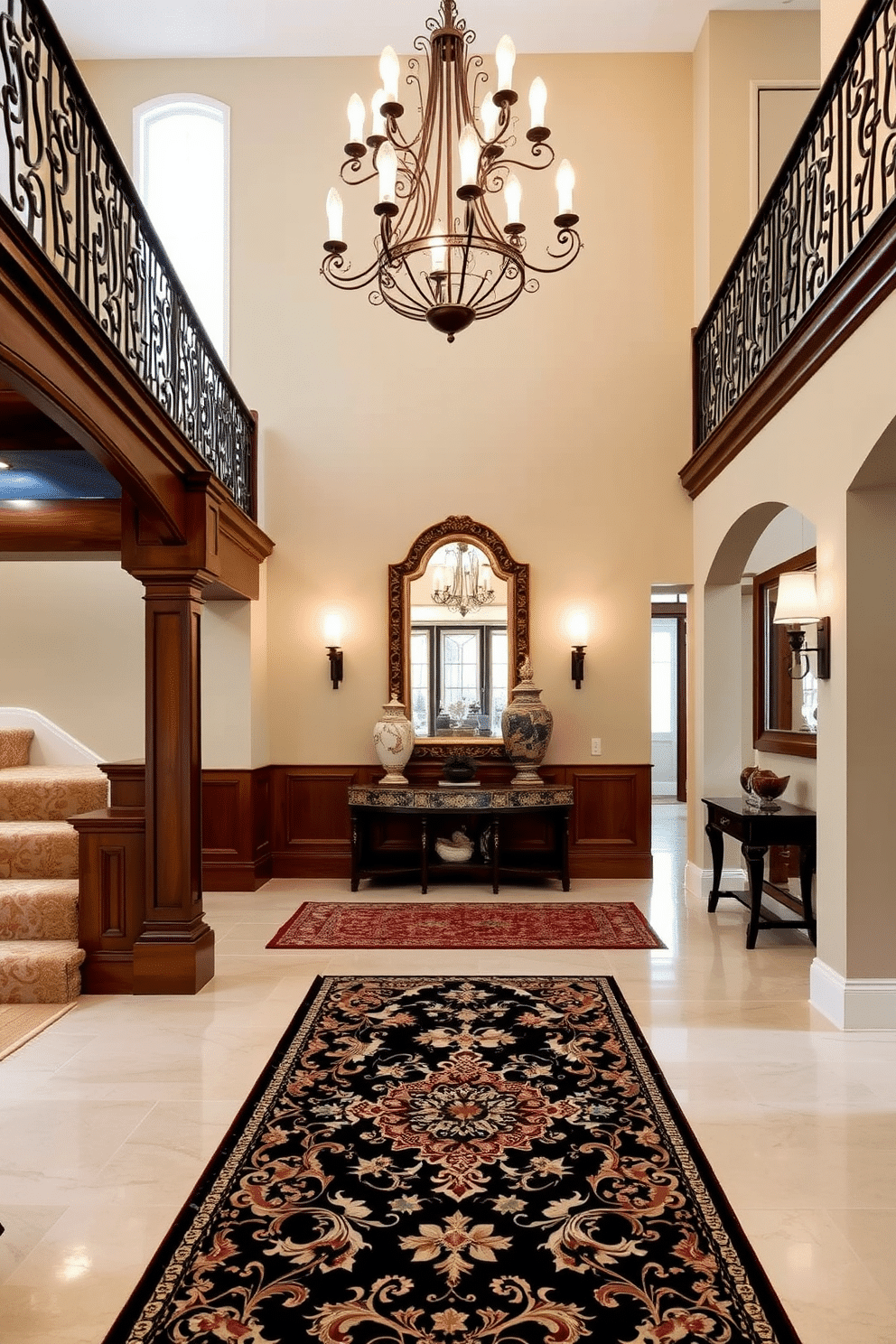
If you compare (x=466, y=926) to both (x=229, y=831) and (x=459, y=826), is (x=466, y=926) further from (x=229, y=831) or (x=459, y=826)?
(x=229, y=831)

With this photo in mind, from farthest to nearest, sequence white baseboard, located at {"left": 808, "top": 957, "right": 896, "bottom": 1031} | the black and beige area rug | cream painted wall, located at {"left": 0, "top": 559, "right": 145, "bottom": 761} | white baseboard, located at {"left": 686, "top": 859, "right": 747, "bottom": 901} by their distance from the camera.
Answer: cream painted wall, located at {"left": 0, "top": 559, "right": 145, "bottom": 761} < white baseboard, located at {"left": 686, "top": 859, "right": 747, "bottom": 901} < white baseboard, located at {"left": 808, "top": 957, "right": 896, "bottom": 1031} < the black and beige area rug

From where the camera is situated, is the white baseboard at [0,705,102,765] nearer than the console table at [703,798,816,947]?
No

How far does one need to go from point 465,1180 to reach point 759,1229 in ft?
2.72

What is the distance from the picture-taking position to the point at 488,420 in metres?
7.89

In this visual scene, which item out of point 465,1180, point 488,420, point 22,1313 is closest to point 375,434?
point 488,420

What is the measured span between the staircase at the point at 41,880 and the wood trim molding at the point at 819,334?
14.3 ft

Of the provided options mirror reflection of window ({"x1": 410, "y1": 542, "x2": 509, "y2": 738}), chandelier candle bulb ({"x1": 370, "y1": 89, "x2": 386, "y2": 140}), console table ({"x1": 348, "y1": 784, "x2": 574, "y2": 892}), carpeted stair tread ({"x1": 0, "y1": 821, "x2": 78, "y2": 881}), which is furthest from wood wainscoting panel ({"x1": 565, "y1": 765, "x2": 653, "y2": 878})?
chandelier candle bulb ({"x1": 370, "y1": 89, "x2": 386, "y2": 140})

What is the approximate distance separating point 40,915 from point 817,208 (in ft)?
17.1

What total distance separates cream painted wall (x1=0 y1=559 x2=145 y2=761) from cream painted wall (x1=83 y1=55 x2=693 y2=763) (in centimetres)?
114

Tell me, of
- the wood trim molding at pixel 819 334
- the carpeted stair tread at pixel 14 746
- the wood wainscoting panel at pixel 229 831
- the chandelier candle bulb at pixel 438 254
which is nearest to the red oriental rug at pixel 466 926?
the wood wainscoting panel at pixel 229 831

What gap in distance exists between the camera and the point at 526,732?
296 inches

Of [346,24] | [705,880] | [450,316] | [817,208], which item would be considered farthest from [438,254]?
[346,24]

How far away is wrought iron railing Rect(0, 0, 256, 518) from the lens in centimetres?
302

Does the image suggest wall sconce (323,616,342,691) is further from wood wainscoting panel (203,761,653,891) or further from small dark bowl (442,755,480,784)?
small dark bowl (442,755,480,784)
